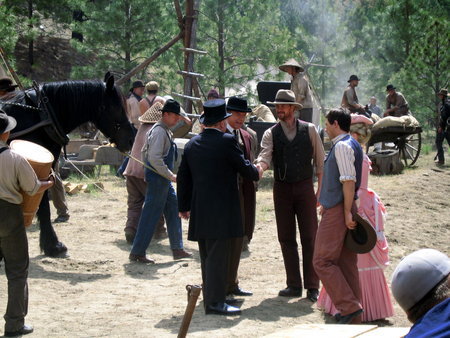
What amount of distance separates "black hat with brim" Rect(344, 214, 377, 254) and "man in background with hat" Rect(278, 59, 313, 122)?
24.6 feet

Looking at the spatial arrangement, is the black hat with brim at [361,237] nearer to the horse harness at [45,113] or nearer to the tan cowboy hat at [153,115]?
the horse harness at [45,113]

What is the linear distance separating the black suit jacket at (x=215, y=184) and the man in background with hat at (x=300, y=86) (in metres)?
7.22

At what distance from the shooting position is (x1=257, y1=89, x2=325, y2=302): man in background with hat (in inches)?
285

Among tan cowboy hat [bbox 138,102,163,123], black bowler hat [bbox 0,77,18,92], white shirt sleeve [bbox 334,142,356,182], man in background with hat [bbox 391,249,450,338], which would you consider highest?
black bowler hat [bbox 0,77,18,92]

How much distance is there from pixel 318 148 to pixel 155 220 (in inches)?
91.2

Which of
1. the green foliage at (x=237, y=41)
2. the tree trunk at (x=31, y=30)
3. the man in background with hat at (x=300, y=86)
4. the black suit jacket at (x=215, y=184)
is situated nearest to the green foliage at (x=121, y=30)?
the green foliage at (x=237, y=41)

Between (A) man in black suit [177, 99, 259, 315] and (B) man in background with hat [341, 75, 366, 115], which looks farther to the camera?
(B) man in background with hat [341, 75, 366, 115]

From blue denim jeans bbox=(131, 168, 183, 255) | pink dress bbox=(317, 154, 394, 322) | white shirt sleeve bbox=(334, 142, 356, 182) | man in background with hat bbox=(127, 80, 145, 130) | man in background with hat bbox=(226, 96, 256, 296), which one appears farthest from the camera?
man in background with hat bbox=(127, 80, 145, 130)

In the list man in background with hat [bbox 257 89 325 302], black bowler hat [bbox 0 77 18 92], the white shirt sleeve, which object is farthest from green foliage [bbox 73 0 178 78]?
the white shirt sleeve

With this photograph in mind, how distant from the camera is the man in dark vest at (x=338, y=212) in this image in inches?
245

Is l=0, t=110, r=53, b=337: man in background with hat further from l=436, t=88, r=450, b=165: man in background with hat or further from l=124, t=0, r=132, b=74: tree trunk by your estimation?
l=124, t=0, r=132, b=74: tree trunk

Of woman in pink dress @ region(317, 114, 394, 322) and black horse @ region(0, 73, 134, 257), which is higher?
black horse @ region(0, 73, 134, 257)

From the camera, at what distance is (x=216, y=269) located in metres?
6.56

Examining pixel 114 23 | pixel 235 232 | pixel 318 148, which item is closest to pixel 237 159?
pixel 235 232
